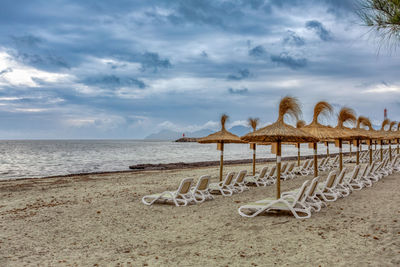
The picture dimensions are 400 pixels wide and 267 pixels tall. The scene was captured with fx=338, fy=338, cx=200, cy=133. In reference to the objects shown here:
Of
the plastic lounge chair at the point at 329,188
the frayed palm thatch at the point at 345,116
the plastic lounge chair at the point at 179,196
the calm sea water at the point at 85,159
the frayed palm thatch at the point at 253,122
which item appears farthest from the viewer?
the calm sea water at the point at 85,159

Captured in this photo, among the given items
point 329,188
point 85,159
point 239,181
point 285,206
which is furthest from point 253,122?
point 85,159

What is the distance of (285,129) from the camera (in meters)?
7.66

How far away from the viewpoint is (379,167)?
13.5m

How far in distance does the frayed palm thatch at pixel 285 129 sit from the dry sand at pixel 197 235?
1.70 metres

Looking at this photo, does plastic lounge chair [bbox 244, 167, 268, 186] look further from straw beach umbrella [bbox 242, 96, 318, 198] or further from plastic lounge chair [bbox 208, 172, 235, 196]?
straw beach umbrella [bbox 242, 96, 318, 198]

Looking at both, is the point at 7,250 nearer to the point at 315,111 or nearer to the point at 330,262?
the point at 330,262

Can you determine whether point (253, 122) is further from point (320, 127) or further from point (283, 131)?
point (283, 131)

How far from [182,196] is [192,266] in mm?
4136

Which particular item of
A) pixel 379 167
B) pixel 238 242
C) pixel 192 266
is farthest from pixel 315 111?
pixel 192 266

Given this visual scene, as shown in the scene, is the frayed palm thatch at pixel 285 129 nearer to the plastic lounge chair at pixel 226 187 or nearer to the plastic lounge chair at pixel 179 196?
the plastic lounge chair at pixel 179 196

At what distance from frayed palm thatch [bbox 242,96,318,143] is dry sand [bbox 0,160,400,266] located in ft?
5.59

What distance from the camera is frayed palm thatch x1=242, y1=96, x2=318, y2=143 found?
7512 millimetres

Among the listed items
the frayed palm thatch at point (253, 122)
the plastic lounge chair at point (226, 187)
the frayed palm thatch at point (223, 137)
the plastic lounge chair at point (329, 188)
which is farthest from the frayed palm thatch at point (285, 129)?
the frayed palm thatch at point (253, 122)

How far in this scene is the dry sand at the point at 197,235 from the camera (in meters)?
Answer: 4.43
